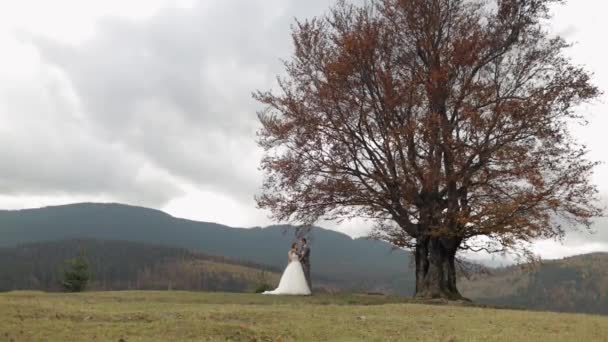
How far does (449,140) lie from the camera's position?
33.6 m

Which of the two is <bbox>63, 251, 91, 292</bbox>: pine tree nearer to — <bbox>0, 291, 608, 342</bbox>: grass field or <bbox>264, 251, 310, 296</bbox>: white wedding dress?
<bbox>264, 251, 310, 296</bbox>: white wedding dress

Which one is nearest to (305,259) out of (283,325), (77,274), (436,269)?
(436,269)

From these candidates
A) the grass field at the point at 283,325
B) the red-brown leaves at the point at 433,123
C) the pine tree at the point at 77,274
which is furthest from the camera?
the pine tree at the point at 77,274

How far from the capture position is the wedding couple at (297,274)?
36.8 m

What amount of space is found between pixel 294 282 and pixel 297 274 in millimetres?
543

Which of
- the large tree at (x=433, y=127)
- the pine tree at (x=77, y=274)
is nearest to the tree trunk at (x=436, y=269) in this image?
the large tree at (x=433, y=127)

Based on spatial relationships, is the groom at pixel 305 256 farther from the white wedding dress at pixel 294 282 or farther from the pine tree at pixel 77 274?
the pine tree at pixel 77 274

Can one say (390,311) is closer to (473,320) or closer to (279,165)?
(473,320)

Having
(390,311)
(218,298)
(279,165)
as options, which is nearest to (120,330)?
(390,311)

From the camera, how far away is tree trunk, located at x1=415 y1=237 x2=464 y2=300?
36.7 metres

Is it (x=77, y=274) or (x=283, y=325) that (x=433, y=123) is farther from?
(x=77, y=274)

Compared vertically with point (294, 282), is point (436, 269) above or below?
above

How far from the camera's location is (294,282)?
36.9 m

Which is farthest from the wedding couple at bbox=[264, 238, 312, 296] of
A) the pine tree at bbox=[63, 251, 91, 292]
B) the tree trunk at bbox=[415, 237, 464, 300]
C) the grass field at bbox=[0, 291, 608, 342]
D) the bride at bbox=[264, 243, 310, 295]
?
the pine tree at bbox=[63, 251, 91, 292]
